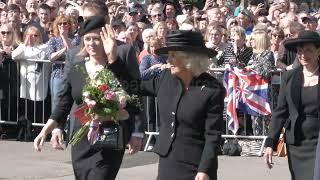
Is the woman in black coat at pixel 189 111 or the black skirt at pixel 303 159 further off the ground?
the woman in black coat at pixel 189 111

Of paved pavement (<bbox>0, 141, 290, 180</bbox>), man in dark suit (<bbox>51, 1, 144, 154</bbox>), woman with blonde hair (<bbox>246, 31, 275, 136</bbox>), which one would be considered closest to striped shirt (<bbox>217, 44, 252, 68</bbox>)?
woman with blonde hair (<bbox>246, 31, 275, 136</bbox>)

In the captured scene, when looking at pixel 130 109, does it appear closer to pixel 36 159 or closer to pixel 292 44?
pixel 292 44

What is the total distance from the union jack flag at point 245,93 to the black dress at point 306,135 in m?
4.85

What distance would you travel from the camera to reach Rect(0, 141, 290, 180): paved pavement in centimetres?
1026

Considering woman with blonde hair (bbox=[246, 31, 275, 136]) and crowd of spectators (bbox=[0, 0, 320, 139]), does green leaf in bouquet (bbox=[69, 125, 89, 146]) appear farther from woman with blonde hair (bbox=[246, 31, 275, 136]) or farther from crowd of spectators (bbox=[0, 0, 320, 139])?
woman with blonde hair (bbox=[246, 31, 275, 136])

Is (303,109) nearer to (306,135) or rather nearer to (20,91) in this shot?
(306,135)

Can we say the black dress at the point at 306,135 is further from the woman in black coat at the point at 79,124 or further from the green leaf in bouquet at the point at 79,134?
the green leaf in bouquet at the point at 79,134

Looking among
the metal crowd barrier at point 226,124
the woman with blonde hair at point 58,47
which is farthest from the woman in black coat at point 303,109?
the woman with blonde hair at point 58,47

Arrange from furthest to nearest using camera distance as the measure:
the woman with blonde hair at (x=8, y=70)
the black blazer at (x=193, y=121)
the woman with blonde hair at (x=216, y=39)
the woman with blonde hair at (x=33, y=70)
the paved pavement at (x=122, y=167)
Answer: the woman with blonde hair at (x=8, y=70) < the woman with blonde hair at (x=33, y=70) < the woman with blonde hair at (x=216, y=39) < the paved pavement at (x=122, y=167) < the black blazer at (x=193, y=121)

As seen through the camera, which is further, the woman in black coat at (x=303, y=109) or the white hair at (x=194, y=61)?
the woman in black coat at (x=303, y=109)

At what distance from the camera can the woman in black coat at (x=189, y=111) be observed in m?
5.94

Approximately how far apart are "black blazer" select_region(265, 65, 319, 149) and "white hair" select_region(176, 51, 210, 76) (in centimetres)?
134

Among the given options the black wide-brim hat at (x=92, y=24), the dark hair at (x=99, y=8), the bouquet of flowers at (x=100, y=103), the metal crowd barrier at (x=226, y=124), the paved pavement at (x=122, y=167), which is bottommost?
the paved pavement at (x=122, y=167)

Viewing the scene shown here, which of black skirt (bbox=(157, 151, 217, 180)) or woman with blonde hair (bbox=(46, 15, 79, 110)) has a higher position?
woman with blonde hair (bbox=(46, 15, 79, 110))
